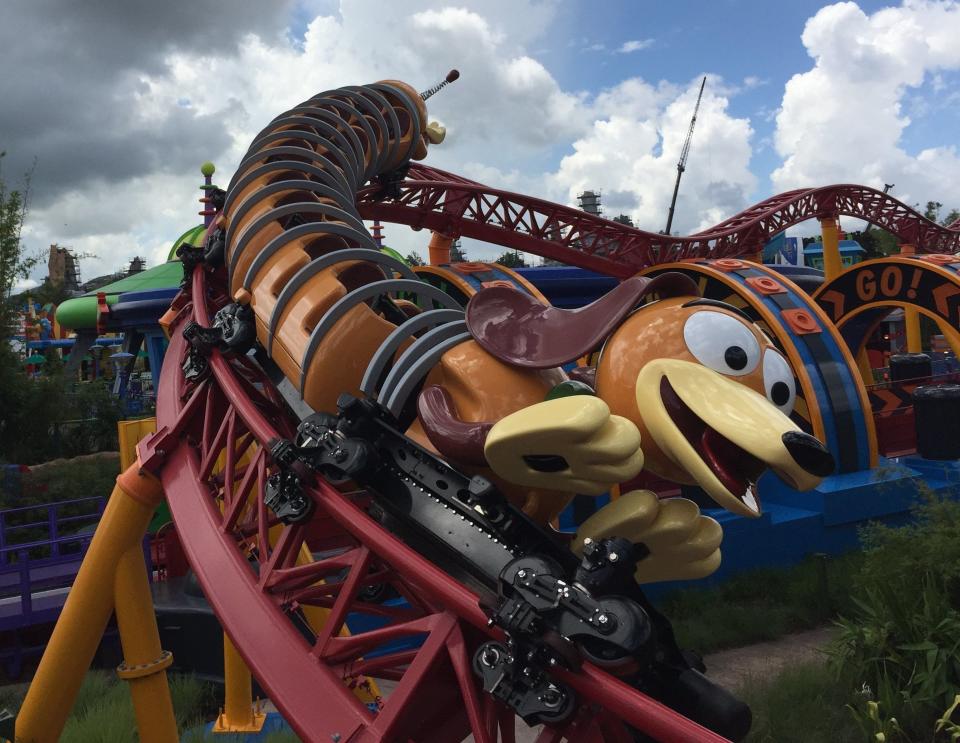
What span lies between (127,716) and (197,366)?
126 inches

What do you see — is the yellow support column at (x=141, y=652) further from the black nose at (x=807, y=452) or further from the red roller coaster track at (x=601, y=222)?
the red roller coaster track at (x=601, y=222)

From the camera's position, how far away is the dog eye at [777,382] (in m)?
2.65

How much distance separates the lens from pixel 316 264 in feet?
11.1

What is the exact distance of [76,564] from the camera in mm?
8477

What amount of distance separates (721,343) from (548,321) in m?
0.62

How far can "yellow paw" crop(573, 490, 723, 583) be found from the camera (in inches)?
103

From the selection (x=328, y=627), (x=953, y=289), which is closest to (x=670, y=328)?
(x=328, y=627)

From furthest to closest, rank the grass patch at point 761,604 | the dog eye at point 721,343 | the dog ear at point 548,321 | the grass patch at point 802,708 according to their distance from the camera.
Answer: the grass patch at point 761,604
the grass patch at point 802,708
the dog ear at point 548,321
the dog eye at point 721,343

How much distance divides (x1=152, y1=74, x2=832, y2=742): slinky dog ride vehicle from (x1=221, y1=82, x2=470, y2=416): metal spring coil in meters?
0.02

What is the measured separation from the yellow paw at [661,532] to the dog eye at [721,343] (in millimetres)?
475

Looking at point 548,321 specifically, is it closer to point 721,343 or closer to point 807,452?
point 721,343

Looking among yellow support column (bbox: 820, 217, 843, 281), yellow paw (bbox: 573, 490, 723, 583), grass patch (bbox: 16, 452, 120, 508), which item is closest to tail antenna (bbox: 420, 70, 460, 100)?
yellow paw (bbox: 573, 490, 723, 583)

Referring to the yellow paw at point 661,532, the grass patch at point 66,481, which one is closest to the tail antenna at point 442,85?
the yellow paw at point 661,532

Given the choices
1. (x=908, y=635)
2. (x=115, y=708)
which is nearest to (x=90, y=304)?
(x=115, y=708)
